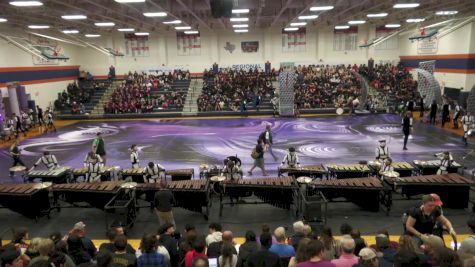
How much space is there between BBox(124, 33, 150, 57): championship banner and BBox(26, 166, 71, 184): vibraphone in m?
28.1

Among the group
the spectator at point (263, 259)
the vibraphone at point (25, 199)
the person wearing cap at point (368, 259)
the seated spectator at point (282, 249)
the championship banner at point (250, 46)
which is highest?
the championship banner at point (250, 46)

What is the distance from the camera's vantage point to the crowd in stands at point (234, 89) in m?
32.2

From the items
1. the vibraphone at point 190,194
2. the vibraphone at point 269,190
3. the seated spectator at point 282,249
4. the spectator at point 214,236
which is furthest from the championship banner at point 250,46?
the seated spectator at point 282,249

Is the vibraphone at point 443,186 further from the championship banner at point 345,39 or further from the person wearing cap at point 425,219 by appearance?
the championship banner at point 345,39

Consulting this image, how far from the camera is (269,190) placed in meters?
10.4

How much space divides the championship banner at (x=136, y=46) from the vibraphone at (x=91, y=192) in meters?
30.3

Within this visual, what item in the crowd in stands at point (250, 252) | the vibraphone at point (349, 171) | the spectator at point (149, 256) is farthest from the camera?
the vibraphone at point (349, 171)

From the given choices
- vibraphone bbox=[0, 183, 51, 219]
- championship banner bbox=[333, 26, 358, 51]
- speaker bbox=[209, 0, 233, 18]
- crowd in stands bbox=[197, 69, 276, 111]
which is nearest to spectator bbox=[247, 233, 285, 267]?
vibraphone bbox=[0, 183, 51, 219]

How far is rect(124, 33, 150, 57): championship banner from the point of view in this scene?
38.6m

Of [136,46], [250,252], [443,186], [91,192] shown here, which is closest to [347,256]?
[250,252]

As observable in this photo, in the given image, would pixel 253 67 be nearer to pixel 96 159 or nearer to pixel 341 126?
pixel 341 126

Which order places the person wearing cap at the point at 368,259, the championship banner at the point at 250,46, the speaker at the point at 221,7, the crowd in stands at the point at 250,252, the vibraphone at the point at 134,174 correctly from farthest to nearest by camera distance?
1. the championship banner at the point at 250,46
2. the vibraphone at the point at 134,174
3. the speaker at the point at 221,7
4. the person wearing cap at the point at 368,259
5. the crowd in stands at the point at 250,252

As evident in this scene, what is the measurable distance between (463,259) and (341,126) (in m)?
20.4

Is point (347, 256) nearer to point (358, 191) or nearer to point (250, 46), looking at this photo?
point (358, 191)
